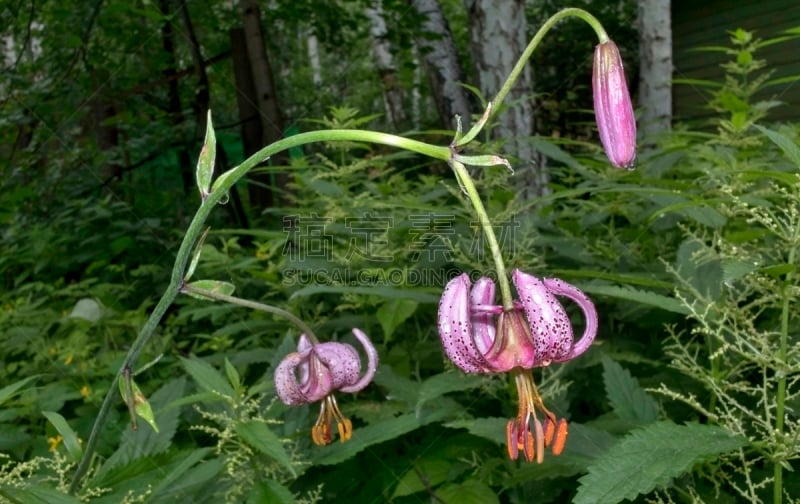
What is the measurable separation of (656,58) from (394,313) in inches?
136

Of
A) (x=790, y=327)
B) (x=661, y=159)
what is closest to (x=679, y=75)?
(x=661, y=159)

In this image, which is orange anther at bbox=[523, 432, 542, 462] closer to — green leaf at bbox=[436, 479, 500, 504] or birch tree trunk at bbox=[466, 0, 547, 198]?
green leaf at bbox=[436, 479, 500, 504]

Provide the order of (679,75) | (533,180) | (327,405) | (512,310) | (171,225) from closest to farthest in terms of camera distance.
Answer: (512,310), (327,405), (533,180), (171,225), (679,75)

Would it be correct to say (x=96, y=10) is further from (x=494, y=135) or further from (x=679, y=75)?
(x=679, y=75)

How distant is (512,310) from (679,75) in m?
7.52

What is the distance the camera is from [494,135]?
9.46 feet

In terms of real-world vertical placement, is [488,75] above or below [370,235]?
above

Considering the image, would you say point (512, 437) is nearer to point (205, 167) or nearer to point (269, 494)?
point (269, 494)

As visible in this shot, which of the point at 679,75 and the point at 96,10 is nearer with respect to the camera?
the point at 96,10

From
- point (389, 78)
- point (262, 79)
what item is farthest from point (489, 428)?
point (389, 78)

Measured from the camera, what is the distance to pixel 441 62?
378 cm

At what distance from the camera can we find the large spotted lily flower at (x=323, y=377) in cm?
118

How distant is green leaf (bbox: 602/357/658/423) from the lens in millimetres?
1083

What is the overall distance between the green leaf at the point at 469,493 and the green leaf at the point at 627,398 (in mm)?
237
